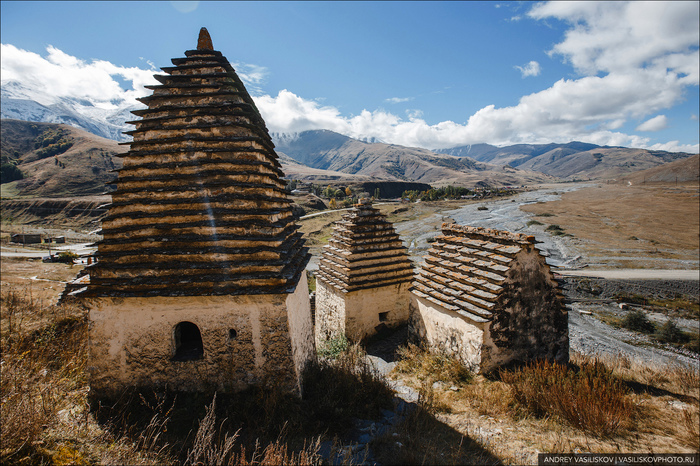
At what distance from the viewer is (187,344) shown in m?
6.69

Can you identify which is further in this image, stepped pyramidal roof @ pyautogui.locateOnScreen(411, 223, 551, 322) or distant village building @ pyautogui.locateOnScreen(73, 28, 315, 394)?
stepped pyramidal roof @ pyautogui.locateOnScreen(411, 223, 551, 322)

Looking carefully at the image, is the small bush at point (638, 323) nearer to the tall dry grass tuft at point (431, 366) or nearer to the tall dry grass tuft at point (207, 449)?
the tall dry grass tuft at point (431, 366)

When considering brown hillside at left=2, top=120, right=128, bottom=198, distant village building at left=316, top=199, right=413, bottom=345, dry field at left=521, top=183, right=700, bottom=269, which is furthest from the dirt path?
brown hillside at left=2, top=120, right=128, bottom=198

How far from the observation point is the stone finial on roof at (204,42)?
6.93 m

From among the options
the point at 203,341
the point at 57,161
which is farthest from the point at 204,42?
the point at 57,161

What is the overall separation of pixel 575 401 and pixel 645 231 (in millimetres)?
54219

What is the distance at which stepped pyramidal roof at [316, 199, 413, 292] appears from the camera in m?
11.1

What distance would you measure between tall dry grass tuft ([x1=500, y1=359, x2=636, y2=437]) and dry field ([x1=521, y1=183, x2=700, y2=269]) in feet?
117

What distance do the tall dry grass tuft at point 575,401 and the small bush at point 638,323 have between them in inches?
744

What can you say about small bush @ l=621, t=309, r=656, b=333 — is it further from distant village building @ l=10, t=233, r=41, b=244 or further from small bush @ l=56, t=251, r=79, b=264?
distant village building @ l=10, t=233, r=41, b=244

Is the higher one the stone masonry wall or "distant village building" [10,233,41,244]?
the stone masonry wall

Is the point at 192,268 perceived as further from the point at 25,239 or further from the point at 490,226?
the point at 25,239

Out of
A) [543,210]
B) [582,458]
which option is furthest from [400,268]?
[543,210]

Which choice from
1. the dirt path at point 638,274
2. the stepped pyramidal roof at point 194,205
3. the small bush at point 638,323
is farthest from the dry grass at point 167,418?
the dirt path at point 638,274
